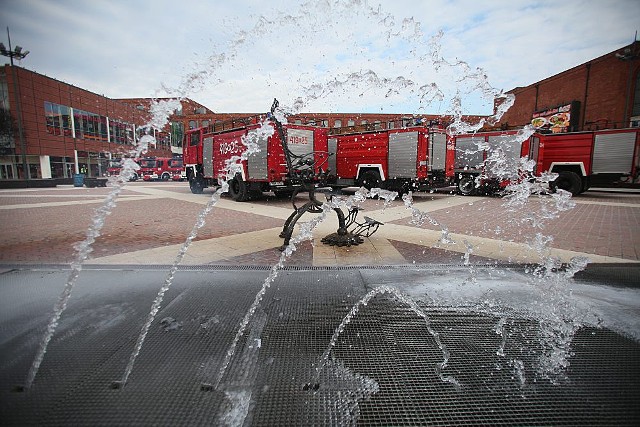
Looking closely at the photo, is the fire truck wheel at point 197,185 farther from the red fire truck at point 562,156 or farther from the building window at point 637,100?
the building window at point 637,100

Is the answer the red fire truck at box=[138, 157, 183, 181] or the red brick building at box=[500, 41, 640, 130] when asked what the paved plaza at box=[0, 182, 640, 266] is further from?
the red fire truck at box=[138, 157, 183, 181]

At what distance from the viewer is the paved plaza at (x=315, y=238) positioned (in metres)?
5.04

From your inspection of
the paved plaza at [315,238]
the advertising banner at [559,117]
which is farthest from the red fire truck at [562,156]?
the advertising banner at [559,117]

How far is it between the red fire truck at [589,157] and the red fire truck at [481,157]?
0.88 meters

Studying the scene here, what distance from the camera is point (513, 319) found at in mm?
3021

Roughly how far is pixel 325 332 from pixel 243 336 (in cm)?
69

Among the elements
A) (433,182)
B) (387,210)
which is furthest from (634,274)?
(433,182)

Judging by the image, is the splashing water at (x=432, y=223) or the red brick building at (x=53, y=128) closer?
the splashing water at (x=432, y=223)

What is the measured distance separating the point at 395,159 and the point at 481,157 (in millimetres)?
A: 6308

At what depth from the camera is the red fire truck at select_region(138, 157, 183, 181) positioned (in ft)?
119

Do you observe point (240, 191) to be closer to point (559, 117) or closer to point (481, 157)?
point (481, 157)

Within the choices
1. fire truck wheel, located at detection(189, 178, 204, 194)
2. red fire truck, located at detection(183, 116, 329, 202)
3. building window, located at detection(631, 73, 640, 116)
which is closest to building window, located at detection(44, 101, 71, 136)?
fire truck wheel, located at detection(189, 178, 204, 194)

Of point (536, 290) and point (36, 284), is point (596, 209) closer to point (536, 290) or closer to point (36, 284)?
point (536, 290)

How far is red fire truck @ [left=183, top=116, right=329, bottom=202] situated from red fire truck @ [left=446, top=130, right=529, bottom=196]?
7.28 meters
